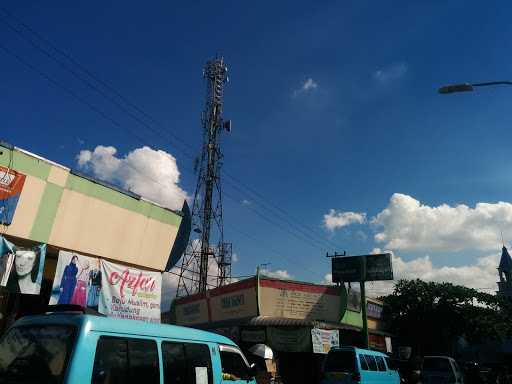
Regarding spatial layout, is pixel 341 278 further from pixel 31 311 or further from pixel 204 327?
pixel 31 311

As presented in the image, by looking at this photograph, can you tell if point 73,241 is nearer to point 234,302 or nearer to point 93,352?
point 93,352

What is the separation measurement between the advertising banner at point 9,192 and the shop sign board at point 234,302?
15.0 meters

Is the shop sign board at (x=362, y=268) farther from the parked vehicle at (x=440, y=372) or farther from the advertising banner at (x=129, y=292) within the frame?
the advertising banner at (x=129, y=292)

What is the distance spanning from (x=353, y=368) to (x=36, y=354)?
12.1m

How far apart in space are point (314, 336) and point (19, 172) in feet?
53.6

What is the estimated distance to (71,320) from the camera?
5.02 meters

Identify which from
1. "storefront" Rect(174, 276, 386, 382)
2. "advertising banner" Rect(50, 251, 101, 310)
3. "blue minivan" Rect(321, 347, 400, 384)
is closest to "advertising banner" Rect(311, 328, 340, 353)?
"storefront" Rect(174, 276, 386, 382)

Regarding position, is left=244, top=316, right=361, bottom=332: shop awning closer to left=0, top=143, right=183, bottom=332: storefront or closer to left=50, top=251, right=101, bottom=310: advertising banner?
left=0, top=143, right=183, bottom=332: storefront

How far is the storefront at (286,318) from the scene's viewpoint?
22.4 metres

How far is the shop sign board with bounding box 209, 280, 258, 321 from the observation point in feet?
79.2

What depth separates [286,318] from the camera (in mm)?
23531

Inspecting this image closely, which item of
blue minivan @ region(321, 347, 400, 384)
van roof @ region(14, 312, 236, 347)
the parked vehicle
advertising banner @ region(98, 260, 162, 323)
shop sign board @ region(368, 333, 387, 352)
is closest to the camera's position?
van roof @ region(14, 312, 236, 347)

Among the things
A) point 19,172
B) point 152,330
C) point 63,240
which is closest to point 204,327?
point 63,240

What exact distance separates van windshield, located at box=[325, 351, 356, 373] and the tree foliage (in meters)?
21.4
